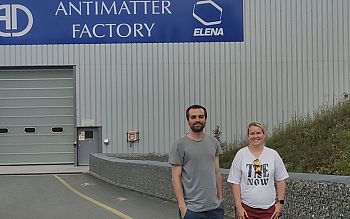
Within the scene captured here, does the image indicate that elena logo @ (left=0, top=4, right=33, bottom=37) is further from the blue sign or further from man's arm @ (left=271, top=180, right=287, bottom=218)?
man's arm @ (left=271, top=180, right=287, bottom=218)

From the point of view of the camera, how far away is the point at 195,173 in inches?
195

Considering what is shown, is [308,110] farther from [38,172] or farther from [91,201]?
[91,201]

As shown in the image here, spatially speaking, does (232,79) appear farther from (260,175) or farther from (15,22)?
(260,175)

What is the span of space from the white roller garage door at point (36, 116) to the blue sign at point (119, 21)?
6.56 feet

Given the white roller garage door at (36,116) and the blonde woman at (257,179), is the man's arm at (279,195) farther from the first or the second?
the white roller garage door at (36,116)

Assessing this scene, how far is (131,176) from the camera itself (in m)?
14.6

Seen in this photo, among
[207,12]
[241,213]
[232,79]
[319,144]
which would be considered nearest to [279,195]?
[241,213]

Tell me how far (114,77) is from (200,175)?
2317cm

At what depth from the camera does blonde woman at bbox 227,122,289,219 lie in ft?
16.5

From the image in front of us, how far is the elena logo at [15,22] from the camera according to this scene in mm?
27781

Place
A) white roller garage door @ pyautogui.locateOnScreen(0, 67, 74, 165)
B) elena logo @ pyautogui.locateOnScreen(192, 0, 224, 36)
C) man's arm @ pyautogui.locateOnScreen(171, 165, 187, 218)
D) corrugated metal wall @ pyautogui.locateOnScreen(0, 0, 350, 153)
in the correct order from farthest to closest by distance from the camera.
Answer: white roller garage door @ pyautogui.locateOnScreen(0, 67, 74, 165) → elena logo @ pyautogui.locateOnScreen(192, 0, 224, 36) → corrugated metal wall @ pyautogui.locateOnScreen(0, 0, 350, 153) → man's arm @ pyautogui.locateOnScreen(171, 165, 187, 218)

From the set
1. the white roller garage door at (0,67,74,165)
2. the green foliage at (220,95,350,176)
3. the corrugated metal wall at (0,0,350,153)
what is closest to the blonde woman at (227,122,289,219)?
the green foliage at (220,95,350,176)

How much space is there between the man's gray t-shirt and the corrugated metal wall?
2258 cm

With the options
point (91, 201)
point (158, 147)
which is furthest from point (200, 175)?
point (158, 147)
